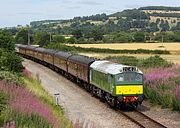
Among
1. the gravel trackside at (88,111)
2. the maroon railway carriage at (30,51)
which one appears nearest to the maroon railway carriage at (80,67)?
the gravel trackside at (88,111)

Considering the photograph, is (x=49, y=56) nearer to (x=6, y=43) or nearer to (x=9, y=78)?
(x=6, y=43)

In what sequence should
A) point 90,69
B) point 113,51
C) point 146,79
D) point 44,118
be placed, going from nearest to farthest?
point 44,118
point 146,79
point 90,69
point 113,51

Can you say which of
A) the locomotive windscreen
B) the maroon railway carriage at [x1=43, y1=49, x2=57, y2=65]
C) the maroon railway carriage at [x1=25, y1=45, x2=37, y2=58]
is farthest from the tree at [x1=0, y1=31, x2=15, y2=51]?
the maroon railway carriage at [x1=25, y1=45, x2=37, y2=58]

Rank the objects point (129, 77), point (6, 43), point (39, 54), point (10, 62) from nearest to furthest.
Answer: point (129, 77), point (10, 62), point (6, 43), point (39, 54)

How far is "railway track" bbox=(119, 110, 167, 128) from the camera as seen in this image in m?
17.6

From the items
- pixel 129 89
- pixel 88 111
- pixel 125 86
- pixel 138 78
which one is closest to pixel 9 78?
pixel 88 111

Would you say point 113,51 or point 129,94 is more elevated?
point 129,94

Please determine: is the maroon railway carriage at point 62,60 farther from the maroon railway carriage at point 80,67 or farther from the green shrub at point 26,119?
the green shrub at point 26,119

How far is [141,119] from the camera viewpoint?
19203 mm

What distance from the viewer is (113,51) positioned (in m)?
86.9

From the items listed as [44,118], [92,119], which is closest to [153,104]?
[92,119]

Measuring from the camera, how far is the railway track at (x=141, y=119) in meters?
17.6

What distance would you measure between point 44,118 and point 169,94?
459 inches

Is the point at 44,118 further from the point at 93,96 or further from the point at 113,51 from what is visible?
the point at 113,51
